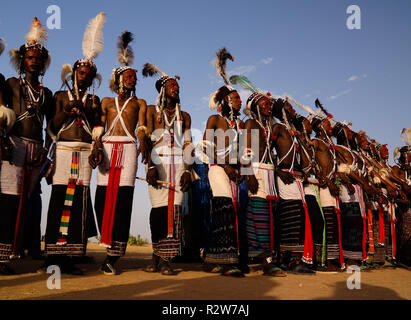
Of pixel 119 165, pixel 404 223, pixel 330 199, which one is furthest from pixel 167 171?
pixel 404 223

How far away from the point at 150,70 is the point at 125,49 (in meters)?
0.50

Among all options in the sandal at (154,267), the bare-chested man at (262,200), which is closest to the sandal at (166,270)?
the sandal at (154,267)

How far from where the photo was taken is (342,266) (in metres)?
6.60

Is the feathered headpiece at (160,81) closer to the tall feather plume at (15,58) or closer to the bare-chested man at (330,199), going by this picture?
the tall feather plume at (15,58)

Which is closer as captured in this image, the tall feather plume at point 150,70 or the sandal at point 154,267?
the sandal at point 154,267

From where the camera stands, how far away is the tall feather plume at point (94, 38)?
17.9ft

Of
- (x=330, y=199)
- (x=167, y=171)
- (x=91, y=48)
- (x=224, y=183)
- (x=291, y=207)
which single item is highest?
(x=91, y=48)

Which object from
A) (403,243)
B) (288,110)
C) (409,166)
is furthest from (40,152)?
(409,166)

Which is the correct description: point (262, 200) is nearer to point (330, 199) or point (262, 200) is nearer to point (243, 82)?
point (330, 199)

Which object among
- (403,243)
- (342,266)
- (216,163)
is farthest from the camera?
(403,243)

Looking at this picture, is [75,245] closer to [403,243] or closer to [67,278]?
[67,278]

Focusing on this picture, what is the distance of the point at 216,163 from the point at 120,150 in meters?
1.40

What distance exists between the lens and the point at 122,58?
5789 millimetres

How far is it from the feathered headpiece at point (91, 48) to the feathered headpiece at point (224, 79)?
1.85 metres
